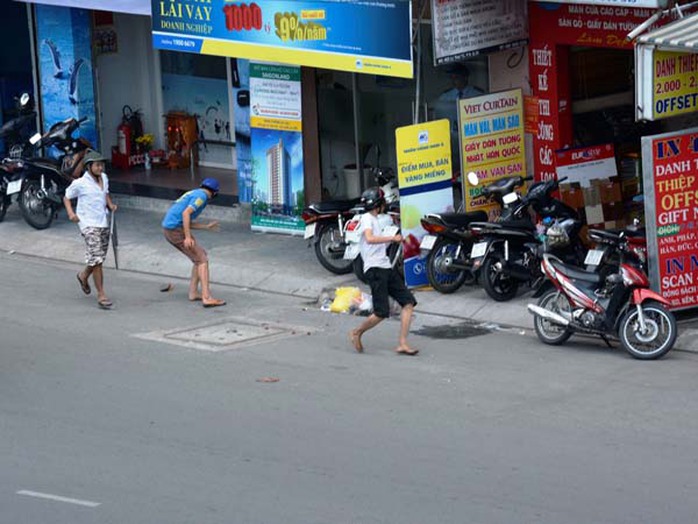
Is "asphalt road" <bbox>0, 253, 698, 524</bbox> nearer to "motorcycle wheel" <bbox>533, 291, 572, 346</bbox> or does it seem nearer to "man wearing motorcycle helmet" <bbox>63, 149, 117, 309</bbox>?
"motorcycle wheel" <bbox>533, 291, 572, 346</bbox>

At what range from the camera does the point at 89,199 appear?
15898 millimetres

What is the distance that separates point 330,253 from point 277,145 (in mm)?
2669

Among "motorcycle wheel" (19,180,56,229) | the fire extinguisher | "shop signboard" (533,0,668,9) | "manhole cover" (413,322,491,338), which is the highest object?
"shop signboard" (533,0,668,9)

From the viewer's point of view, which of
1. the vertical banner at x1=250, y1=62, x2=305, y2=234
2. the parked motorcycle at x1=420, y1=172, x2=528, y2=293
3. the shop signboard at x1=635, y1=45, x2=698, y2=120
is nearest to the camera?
the shop signboard at x1=635, y1=45, x2=698, y2=120

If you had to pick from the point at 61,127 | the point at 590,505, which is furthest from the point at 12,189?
the point at 590,505

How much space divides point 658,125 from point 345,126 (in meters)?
4.51

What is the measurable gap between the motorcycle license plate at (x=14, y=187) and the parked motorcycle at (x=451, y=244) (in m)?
6.75

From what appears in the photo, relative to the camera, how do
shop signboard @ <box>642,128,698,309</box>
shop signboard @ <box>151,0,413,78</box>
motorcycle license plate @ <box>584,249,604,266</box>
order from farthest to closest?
shop signboard @ <box>151,0,413,78</box>, motorcycle license plate @ <box>584,249,604,266</box>, shop signboard @ <box>642,128,698,309</box>

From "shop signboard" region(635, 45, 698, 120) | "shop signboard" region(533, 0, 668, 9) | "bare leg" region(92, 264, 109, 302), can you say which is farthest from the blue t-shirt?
"shop signboard" region(635, 45, 698, 120)

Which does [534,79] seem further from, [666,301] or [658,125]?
[666,301]

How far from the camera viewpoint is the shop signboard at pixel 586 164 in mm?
16453

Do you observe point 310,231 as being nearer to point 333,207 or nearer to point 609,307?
point 333,207

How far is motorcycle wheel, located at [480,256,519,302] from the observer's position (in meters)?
15.1

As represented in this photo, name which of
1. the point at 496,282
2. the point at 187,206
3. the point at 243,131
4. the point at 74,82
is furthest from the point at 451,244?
the point at 74,82
